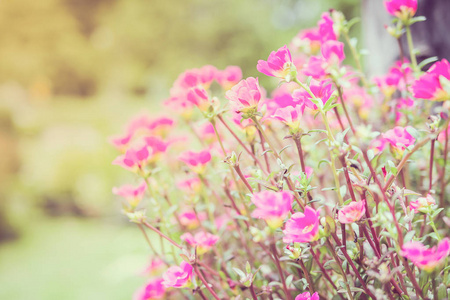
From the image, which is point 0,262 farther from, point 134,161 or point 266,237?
point 266,237

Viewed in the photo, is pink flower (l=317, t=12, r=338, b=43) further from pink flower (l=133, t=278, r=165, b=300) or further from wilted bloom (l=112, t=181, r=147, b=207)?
pink flower (l=133, t=278, r=165, b=300)

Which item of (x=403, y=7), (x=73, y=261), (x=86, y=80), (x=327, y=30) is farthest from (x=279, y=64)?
(x=86, y=80)

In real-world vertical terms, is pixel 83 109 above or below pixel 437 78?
above

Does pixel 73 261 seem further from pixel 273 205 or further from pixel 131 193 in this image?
pixel 273 205

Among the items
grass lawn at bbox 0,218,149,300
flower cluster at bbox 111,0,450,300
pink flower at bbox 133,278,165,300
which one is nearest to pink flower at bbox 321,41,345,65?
flower cluster at bbox 111,0,450,300

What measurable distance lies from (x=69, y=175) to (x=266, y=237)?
3368mm

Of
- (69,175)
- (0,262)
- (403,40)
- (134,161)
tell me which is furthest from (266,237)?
(69,175)

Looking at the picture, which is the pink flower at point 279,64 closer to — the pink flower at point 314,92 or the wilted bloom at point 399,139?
the pink flower at point 314,92

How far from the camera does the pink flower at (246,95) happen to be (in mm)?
461

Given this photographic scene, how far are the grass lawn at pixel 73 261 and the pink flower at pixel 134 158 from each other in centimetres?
110

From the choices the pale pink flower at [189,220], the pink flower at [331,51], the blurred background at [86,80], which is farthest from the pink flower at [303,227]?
the blurred background at [86,80]

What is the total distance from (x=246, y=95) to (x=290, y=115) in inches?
2.4

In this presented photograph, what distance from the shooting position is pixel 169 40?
12.7 feet

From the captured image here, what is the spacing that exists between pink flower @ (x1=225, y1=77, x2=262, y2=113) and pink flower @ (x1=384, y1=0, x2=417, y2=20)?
0.33 meters
